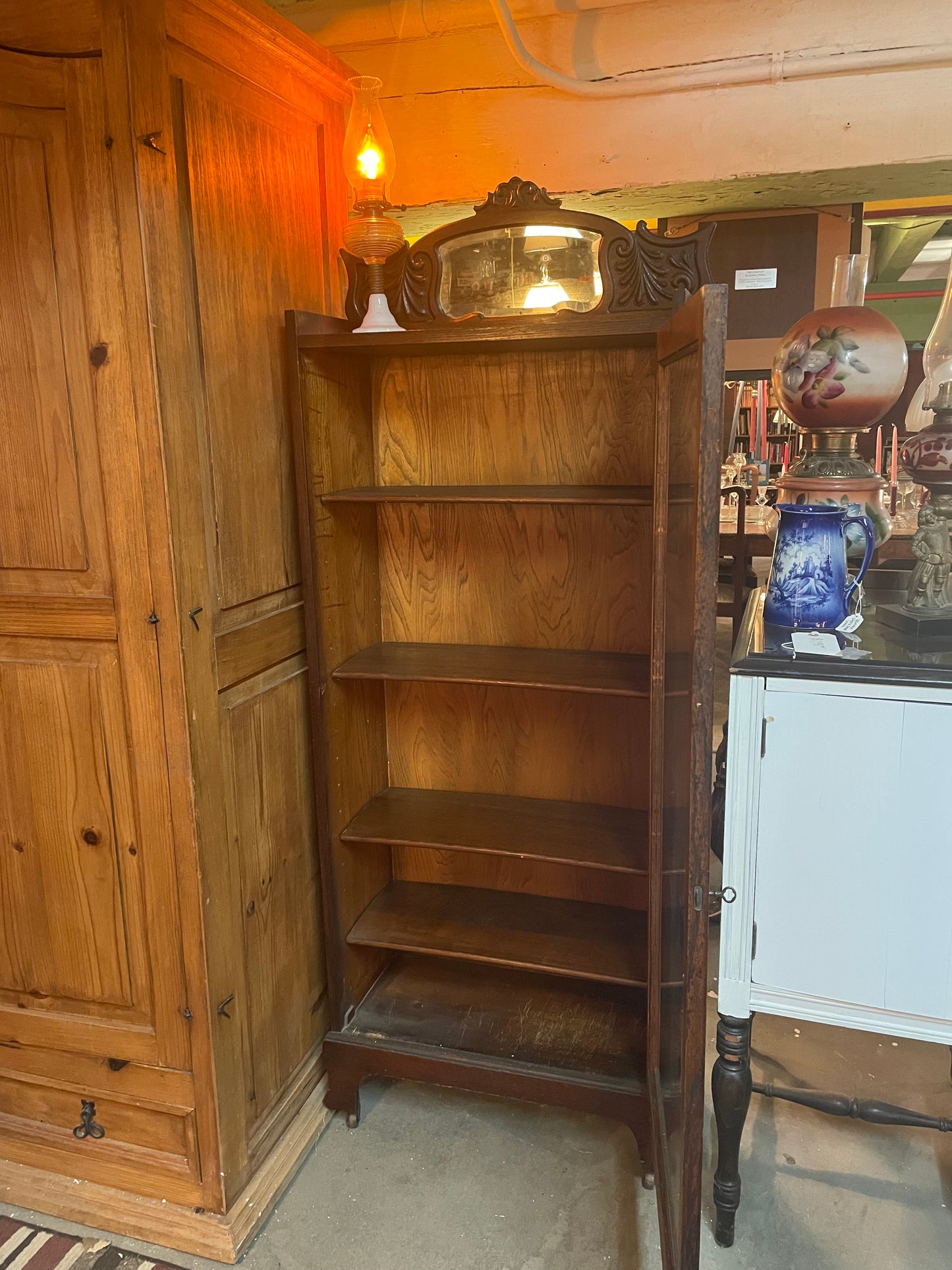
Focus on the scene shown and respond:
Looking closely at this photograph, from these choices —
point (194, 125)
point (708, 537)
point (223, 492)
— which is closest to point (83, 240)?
point (194, 125)

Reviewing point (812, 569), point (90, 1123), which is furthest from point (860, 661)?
point (90, 1123)

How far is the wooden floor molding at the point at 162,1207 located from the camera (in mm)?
1601

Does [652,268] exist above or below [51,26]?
below

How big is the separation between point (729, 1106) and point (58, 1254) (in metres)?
1.27

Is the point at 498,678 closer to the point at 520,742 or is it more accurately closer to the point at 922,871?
the point at 520,742

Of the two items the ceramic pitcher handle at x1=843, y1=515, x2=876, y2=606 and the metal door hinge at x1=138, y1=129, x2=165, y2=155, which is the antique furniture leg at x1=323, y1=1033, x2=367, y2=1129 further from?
the metal door hinge at x1=138, y1=129, x2=165, y2=155

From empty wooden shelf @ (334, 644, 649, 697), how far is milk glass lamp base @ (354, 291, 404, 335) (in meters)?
0.70

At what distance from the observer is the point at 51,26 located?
1284 mm

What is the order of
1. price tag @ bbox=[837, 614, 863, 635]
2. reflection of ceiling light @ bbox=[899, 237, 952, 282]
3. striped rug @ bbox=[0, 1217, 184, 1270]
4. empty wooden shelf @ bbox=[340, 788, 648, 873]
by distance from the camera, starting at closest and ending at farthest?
price tag @ bbox=[837, 614, 863, 635] → striped rug @ bbox=[0, 1217, 184, 1270] → empty wooden shelf @ bbox=[340, 788, 648, 873] → reflection of ceiling light @ bbox=[899, 237, 952, 282]

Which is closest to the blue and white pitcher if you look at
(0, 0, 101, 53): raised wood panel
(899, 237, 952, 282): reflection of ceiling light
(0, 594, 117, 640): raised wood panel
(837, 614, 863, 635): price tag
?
(837, 614, 863, 635): price tag

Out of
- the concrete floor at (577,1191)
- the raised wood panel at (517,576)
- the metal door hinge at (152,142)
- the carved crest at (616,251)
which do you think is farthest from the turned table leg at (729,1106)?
the metal door hinge at (152,142)

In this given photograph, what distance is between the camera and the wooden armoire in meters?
1.34

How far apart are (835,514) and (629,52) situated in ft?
3.93

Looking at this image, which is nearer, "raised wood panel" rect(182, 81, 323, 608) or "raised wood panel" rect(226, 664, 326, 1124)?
"raised wood panel" rect(182, 81, 323, 608)
